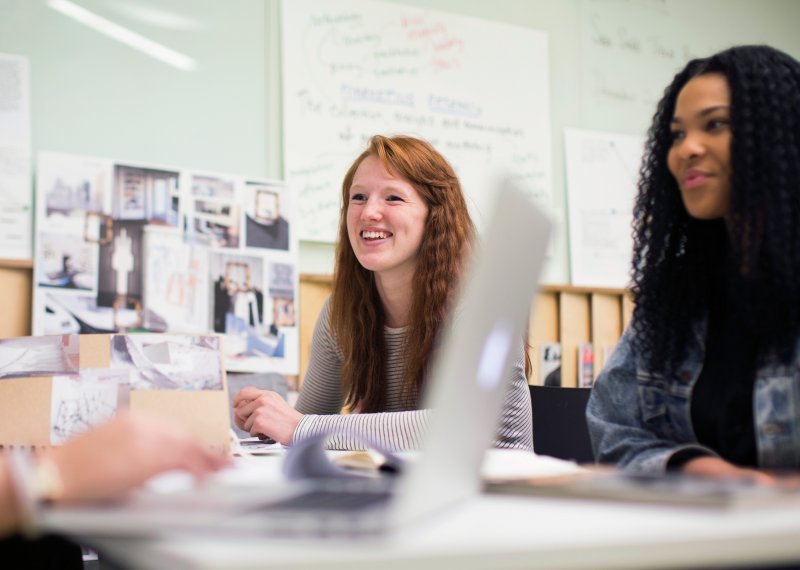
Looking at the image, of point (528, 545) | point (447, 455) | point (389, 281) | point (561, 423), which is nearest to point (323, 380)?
point (389, 281)

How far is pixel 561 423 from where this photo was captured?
1.78m

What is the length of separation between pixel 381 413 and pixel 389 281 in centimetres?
46

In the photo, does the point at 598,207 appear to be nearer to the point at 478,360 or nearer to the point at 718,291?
→ the point at 718,291

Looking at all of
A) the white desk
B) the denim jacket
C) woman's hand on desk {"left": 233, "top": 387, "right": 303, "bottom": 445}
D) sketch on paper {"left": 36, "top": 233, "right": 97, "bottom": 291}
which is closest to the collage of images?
sketch on paper {"left": 36, "top": 233, "right": 97, "bottom": 291}

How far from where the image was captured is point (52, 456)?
2.15 feet

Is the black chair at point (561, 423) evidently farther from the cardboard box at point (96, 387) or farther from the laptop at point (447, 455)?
the laptop at point (447, 455)

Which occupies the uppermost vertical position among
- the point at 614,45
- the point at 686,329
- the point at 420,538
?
the point at 614,45

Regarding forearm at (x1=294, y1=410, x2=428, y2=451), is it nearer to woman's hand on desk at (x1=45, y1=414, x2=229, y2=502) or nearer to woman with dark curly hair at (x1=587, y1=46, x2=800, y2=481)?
woman with dark curly hair at (x1=587, y1=46, x2=800, y2=481)

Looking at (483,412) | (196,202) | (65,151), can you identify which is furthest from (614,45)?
(483,412)

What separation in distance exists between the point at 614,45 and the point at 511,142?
2.30 ft

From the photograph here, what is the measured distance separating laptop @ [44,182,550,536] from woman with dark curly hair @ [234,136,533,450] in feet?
3.38

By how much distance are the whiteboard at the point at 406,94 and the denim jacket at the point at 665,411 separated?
1.42 metres

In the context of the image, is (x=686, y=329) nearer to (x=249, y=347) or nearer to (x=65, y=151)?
(x=249, y=347)

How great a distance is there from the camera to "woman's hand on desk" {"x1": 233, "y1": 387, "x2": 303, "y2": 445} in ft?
5.07
